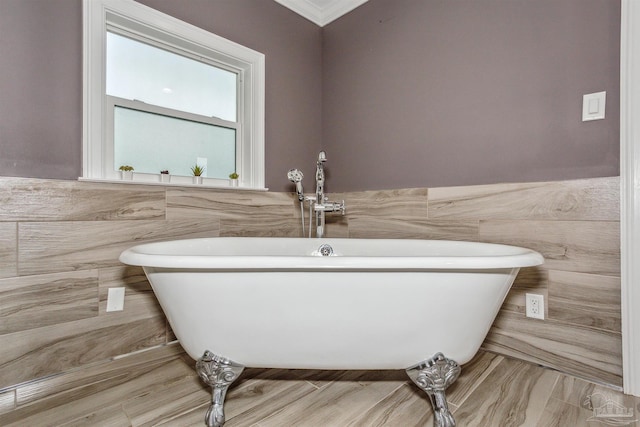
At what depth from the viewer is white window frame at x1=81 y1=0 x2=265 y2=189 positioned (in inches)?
53.9

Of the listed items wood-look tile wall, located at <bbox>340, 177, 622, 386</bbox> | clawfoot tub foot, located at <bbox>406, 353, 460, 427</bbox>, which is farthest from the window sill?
clawfoot tub foot, located at <bbox>406, 353, 460, 427</bbox>

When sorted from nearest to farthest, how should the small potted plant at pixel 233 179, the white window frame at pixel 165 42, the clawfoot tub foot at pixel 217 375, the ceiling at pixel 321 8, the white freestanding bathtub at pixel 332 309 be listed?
the white freestanding bathtub at pixel 332 309 → the clawfoot tub foot at pixel 217 375 → the white window frame at pixel 165 42 → the small potted plant at pixel 233 179 → the ceiling at pixel 321 8

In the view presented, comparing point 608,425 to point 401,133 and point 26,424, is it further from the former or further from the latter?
point 26,424

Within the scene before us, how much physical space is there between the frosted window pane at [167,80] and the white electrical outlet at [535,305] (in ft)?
6.29

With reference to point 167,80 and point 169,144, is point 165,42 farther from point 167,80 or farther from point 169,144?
point 169,144

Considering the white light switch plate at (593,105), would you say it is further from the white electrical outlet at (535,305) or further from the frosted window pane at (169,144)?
the frosted window pane at (169,144)

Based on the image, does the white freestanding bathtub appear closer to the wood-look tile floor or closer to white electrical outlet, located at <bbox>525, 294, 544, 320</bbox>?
the wood-look tile floor

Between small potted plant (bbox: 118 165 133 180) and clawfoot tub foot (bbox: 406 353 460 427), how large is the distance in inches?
59.8

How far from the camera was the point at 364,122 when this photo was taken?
2092 mm

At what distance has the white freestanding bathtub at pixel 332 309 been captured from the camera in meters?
0.88

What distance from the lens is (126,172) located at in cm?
154

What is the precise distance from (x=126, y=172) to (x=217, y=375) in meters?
1.09

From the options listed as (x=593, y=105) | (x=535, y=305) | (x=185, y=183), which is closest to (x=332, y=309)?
(x=535, y=305)

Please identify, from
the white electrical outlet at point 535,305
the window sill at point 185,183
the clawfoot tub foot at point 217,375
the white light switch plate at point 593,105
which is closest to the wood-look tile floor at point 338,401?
the clawfoot tub foot at point 217,375
